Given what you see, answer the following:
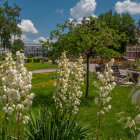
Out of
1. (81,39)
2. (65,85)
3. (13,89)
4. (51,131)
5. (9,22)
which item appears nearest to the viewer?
(13,89)

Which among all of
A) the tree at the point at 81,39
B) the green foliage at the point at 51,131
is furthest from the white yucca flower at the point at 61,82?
the tree at the point at 81,39

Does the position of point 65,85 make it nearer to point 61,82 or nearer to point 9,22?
point 61,82

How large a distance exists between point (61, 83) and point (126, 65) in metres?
17.4

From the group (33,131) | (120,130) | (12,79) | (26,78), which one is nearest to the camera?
(12,79)

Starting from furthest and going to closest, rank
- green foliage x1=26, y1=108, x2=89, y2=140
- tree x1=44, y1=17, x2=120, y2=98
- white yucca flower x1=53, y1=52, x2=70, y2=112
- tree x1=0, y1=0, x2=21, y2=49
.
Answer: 1. tree x1=0, y1=0, x2=21, y2=49
2. tree x1=44, y1=17, x2=120, y2=98
3. white yucca flower x1=53, y1=52, x2=70, y2=112
4. green foliage x1=26, y1=108, x2=89, y2=140

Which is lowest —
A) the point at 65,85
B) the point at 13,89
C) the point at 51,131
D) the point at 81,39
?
the point at 51,131

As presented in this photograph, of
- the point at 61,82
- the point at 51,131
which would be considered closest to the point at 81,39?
the point at 61,82

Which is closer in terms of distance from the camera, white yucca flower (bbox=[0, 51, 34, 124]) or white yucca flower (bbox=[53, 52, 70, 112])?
white yucca flower (bbox=[0, 51, 34, 124])

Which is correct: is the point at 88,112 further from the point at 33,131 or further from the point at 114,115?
the point at 33,131

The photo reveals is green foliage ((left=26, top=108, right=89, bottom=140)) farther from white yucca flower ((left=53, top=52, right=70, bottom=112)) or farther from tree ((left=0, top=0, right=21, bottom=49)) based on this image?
tree ((left=0, top=0, right=21, bottom=49))

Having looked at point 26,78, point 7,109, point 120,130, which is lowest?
point 120,130

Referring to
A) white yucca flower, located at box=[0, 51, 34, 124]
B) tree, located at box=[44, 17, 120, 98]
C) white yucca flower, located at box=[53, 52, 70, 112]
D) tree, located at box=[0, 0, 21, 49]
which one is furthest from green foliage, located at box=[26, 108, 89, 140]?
tree, located at box=[0, 0, 21, 49]

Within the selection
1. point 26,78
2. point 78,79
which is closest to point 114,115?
point 78,79

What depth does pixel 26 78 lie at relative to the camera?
2.02 metres
